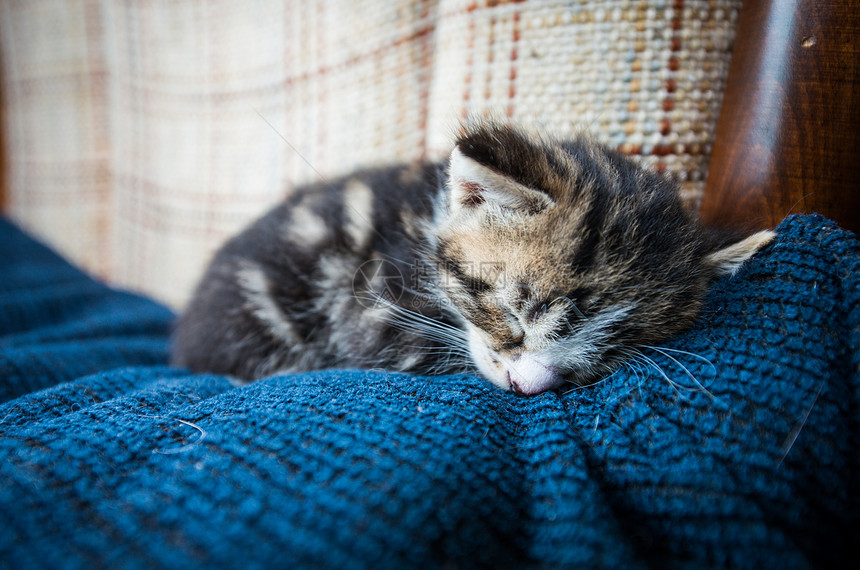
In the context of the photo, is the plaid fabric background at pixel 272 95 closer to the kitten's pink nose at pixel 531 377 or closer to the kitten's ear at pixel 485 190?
the kitten's ear at pixel 485 190

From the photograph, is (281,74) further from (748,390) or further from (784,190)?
(748,390)

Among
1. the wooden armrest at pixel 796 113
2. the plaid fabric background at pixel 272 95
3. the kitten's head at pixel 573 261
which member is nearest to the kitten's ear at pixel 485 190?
the kitten's head at pixel 573 261

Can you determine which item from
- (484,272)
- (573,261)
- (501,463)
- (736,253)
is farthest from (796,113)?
(501,463)

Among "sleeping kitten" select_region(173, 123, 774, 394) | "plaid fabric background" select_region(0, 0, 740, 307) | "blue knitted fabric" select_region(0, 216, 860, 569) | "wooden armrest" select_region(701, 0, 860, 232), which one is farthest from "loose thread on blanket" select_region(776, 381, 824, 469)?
"plaid fabric background" select_region(0, 0, 740, 307)

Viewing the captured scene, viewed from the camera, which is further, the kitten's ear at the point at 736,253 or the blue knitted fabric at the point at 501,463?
the kitten's ear at the point at 736,253

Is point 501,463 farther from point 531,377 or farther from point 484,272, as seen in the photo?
point 484,272
